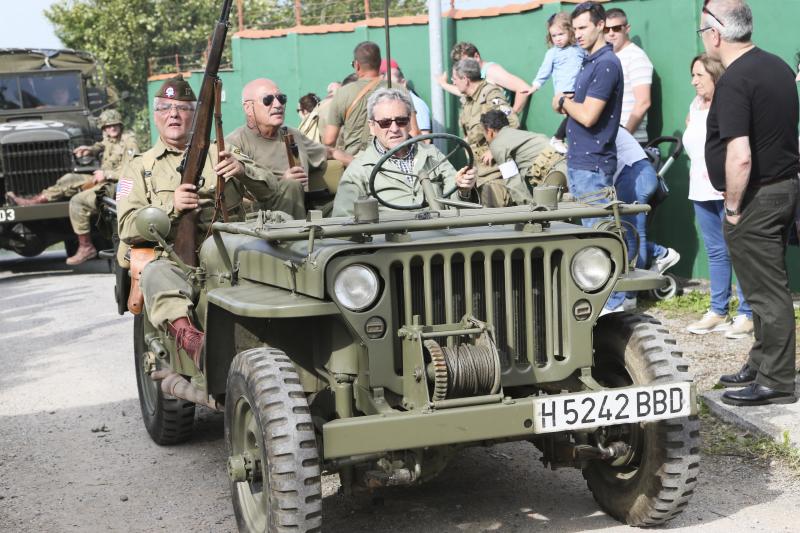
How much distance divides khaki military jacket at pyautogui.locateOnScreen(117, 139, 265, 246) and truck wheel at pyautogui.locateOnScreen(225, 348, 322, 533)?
2.13 metres

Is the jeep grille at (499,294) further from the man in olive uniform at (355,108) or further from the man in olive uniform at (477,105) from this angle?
the man in olive uniform at (355,108)

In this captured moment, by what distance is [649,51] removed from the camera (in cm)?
1091

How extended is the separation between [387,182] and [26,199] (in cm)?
1100

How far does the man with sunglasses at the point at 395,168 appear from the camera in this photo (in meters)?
6.08

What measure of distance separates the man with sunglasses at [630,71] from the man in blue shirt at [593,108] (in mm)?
1735

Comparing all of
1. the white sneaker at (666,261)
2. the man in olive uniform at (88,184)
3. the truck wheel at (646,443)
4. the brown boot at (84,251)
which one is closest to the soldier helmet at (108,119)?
the man in olive uniform at (88,184)

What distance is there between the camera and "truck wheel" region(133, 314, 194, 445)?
6484mm

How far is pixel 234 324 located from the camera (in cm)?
507

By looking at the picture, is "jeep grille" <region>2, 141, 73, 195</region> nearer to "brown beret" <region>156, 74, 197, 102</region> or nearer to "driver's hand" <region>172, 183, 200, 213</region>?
"brown beret" <region>156, 74, 197, 102</region>

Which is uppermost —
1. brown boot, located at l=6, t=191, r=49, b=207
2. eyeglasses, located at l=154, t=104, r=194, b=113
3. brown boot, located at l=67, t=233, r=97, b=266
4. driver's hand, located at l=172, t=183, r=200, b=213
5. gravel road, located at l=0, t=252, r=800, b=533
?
eyeglasses, located at l=154, t=104, r=194, b=113

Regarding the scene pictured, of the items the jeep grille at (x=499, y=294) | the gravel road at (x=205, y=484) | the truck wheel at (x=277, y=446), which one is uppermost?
the jeep grille at (x=499, y=294)

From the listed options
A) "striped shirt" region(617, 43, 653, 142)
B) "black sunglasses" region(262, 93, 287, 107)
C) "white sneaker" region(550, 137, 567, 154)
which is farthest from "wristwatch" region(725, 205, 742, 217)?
"striped shirt" region(617, 43, 653, 142)

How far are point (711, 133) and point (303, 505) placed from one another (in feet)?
11.1

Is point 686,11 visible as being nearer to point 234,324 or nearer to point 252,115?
point 252,115
